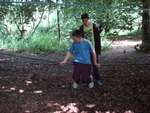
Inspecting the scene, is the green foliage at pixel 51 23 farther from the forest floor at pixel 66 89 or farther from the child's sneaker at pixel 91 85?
the child's sneaker at pixel 91 85

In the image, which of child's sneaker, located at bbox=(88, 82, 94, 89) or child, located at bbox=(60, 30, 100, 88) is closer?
child, located at bbox=(60, 30, 100, 88)

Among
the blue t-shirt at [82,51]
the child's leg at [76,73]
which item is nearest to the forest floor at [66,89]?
the child's leg at [76,73]

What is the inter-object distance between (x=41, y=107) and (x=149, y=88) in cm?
238

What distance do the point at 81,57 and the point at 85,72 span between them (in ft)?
1.04

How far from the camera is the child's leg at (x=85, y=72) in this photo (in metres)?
8.21

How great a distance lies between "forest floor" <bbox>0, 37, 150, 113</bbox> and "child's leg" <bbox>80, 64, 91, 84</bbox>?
0.20 metres

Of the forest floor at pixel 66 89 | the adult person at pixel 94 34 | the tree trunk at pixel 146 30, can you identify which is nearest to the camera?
the forest floor at pixel 66 89

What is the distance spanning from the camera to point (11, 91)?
8.09m

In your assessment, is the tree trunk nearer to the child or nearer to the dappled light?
the dappled light

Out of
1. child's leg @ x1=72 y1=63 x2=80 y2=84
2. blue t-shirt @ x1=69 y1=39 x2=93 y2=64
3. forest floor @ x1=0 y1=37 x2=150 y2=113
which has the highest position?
blue t-shirt @ x1=69 y1=39 x2=93 y2=64

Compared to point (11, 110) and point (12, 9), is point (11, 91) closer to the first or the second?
point (11, 110)

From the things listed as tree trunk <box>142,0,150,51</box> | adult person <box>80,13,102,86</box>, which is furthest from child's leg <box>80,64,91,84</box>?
tree trunk <box>142,0,150,51</box>

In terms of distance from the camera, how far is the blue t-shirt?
8.06 metres

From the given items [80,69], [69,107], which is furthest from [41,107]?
[80,69]
